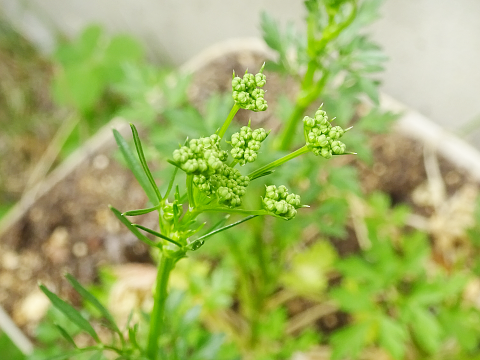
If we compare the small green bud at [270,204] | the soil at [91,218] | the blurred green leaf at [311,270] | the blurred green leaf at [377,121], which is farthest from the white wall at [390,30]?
the small green bud at [270,204]

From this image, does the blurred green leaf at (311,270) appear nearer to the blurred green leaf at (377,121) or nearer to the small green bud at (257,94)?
the blurred green leaf at (377,121)

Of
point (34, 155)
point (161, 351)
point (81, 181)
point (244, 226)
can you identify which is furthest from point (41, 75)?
point (161, 351)

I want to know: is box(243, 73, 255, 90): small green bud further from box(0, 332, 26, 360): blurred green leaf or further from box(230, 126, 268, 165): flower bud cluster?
box(0, 332, 26, 360): blurred green leaf

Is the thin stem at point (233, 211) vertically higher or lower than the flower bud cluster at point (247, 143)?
lower

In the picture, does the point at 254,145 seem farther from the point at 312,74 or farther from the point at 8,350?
the point at 8,350

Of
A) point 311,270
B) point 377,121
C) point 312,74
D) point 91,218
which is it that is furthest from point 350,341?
point 91,218

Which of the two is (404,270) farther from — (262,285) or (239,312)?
(239,312)
